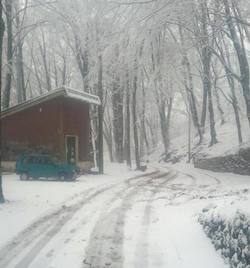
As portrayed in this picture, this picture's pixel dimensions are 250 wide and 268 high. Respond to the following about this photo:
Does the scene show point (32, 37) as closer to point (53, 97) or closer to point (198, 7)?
point (53, 97)

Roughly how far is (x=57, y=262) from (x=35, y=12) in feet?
117

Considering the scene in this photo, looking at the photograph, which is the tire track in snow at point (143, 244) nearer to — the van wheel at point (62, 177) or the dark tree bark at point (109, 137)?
the van wheel at point (62, 177)

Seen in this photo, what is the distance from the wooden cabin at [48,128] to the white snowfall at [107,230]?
12542mm

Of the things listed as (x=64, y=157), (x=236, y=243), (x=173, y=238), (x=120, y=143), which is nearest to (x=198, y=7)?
(x=64, y=157)

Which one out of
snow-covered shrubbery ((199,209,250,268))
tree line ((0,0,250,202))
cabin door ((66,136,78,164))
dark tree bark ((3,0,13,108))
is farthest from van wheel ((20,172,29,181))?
snow-covered shrubbery ((199,209,250,268))

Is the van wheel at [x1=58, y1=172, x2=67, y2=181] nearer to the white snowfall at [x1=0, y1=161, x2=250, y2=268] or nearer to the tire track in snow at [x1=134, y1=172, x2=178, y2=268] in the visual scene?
the white snowfall at [x1=0, y1=161, x2=250, y2=268]

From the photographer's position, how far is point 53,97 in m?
31.8

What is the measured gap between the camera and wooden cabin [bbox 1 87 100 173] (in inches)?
1265

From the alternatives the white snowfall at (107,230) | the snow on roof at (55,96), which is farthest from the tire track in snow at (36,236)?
the snow on roof at (55,96)

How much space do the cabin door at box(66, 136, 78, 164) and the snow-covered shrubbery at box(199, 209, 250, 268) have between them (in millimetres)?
22934

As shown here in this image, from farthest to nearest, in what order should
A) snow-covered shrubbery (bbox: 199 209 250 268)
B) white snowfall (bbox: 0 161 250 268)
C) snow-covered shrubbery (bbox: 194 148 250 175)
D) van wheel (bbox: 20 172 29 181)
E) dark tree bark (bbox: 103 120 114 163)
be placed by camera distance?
dark tree bark (bbox: 103 120 114 163)
snow-covered shrubbery (bbox: 194 148 250 175)
van wheel (bbox: 20 172 29 181)
white snowfall (bbox: 0 161 250 268)
snow-covered shrubbery (bbox: 199 209 250 268)

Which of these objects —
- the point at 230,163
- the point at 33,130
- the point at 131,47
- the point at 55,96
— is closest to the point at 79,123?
the point at 33,130

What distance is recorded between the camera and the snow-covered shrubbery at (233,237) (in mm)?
8164

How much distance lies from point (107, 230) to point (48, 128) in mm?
20887
